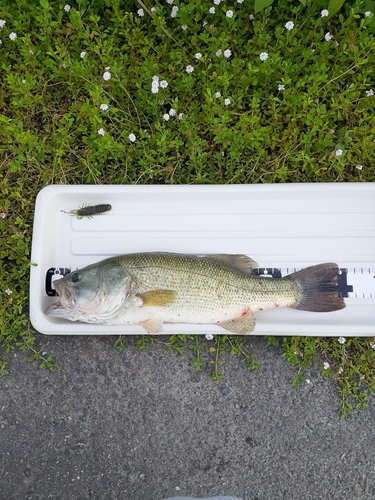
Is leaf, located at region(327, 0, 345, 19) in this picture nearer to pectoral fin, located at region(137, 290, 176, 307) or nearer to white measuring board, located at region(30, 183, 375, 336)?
white measuring board, located at region(30, 183, 375, 336)

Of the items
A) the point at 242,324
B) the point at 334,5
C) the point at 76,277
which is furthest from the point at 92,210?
the point at 334,5

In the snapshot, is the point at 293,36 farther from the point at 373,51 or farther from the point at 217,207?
the point at 217,207

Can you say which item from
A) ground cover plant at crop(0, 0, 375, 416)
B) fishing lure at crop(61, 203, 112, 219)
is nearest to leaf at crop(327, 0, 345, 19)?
ground cover plant at crop(0, 0, 375, 416)

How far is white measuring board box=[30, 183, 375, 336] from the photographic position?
3051mm

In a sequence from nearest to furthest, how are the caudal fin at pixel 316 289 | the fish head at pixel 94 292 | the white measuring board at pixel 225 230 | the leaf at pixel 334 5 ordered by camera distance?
the fish head at pixel 94 292
the caudal fin at pixel 316 289
the leaf at pixel 334 5
the white measuring board at pixel 225 230

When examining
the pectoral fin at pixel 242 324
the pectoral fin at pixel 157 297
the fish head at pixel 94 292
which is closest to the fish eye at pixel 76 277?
the fish head at pixel 94 292

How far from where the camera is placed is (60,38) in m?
3.32

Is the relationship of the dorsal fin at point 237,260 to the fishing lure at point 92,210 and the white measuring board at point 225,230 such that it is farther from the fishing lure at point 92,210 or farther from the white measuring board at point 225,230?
the fishing lure at point 92,210

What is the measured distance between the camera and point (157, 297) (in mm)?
2725

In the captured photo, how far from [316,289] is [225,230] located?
76 centimetres

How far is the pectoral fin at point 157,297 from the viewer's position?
2.72 m

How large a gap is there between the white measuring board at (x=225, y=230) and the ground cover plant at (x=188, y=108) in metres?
0.19

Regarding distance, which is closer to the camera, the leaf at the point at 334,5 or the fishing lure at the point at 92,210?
the leaf at the point at 334,5

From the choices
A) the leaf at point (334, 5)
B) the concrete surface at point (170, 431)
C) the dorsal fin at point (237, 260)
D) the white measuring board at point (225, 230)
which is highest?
the leaf at point (334, 5)
